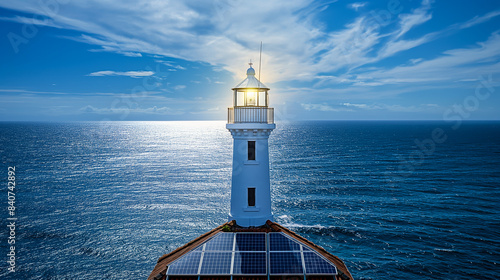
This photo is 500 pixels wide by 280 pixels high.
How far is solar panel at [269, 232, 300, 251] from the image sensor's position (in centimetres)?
1631

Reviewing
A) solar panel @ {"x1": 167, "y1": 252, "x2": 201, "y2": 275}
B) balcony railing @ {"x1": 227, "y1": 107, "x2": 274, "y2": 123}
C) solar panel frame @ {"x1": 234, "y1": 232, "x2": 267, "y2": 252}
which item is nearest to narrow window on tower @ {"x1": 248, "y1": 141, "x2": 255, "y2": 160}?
balcony railing @ {"x1": 227, "y1": 107, "x2": 274, "y2": 123}

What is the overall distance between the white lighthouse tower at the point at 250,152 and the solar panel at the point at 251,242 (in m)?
1.88

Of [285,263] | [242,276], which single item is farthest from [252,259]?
[285,263]

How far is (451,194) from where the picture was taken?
2018 inches

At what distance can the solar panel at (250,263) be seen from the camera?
15.1 meters

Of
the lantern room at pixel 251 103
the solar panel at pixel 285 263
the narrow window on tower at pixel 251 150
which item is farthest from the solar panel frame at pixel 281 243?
the lantern room at pixel 251 103

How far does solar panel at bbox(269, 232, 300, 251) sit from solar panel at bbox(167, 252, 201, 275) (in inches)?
158

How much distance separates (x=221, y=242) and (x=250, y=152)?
226 inches

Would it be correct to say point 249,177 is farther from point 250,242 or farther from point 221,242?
point 221,242

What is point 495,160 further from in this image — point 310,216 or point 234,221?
point 234,221

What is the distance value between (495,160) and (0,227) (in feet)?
364

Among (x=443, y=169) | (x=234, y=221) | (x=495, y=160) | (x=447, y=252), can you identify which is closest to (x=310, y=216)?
(x=447, y=252)

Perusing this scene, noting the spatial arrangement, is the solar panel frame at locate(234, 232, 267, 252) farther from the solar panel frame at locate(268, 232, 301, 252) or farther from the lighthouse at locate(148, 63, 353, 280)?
the solar panel frame at locate(268, 232, 301, 252)

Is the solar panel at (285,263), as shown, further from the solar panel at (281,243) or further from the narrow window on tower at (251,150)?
the narrow window on tower at (251,150)
